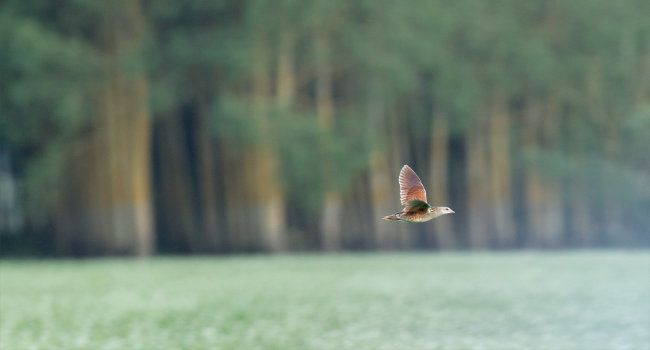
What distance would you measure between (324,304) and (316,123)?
580 inches

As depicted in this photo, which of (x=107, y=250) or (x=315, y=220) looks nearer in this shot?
(x=107, y=250)

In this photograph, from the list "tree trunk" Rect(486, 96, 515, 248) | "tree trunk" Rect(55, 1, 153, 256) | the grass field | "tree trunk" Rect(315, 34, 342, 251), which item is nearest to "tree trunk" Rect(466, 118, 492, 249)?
"tree trunk" Rect(486, 96, 515, 248)

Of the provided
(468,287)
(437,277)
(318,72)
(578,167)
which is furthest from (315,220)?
(468,287)

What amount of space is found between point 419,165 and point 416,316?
27.7 metres

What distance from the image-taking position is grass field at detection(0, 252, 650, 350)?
15.7 meters

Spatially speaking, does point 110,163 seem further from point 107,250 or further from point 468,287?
point 468,287

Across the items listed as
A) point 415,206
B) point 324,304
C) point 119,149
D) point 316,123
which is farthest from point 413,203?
point 119,149

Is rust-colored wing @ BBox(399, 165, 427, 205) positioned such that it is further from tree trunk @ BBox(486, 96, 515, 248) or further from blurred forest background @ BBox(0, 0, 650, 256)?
tree trunk @ BBox(486, 96, 515, 248)

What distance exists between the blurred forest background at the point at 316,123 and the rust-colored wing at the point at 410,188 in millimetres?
24698

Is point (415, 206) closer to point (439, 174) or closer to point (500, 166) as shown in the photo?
point (439, 174)

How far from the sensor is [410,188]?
7.98 metres

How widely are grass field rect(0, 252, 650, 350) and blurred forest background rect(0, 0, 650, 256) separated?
3687 mm

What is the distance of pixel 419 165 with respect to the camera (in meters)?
46.1

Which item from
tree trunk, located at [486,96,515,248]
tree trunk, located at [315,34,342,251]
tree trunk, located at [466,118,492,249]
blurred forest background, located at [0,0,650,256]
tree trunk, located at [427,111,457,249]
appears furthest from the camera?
→ tree trunk, located at [486,96,515,248]
